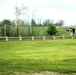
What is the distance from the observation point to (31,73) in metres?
11.5

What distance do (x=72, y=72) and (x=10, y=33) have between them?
136 ft

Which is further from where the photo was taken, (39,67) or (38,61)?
(38,61)

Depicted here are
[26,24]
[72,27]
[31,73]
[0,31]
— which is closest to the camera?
[31,73]

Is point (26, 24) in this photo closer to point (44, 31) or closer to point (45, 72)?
point (44, 31)

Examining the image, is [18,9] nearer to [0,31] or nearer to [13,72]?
[0,31]

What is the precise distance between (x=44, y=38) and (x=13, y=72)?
3181 cm

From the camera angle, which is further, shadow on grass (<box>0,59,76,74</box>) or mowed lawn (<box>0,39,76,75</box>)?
mowed lawn (<box>0,39,76,75</box>)

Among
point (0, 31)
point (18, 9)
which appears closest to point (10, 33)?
point (0, 31)

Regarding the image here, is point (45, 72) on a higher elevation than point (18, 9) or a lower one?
lower

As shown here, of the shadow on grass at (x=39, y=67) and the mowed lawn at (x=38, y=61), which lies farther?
the mowed lawn at (x=38, y=61)

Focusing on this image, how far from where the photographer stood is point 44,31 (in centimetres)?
6262

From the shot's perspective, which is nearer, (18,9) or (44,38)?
(44,38)

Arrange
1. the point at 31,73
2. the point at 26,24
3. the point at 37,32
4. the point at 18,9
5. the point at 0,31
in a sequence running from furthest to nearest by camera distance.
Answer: the point at 26,24 < the point at 37,32 < the point at 18,9 < the point at 0,31 < the point at 31,73

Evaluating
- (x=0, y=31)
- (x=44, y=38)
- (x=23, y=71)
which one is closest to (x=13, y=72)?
(x=23, y=71)
